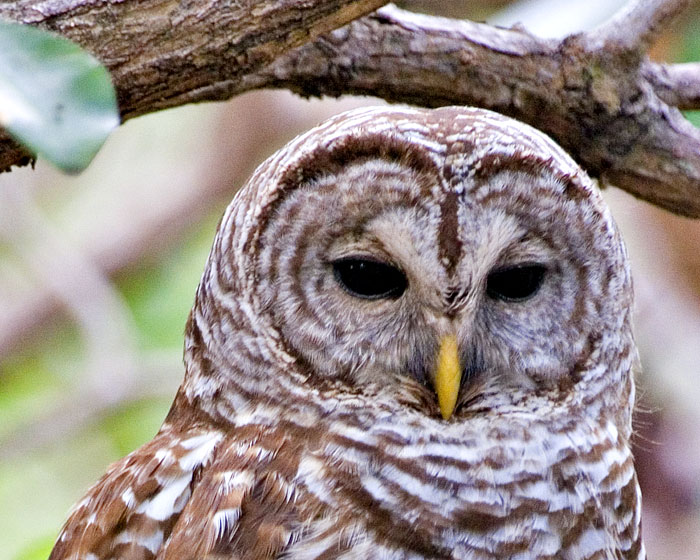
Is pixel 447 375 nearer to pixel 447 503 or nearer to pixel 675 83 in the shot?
pixel 447 503

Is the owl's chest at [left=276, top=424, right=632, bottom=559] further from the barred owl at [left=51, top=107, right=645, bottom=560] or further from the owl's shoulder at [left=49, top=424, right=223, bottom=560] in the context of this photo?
the owl's shoulder at [left=49, top=424, right=223, bottom=560]

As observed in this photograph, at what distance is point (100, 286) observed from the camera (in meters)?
4.45

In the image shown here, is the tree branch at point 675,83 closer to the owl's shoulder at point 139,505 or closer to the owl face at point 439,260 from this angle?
the owl face at point 439,260

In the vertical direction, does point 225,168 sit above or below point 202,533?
below

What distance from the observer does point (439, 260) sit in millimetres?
2186

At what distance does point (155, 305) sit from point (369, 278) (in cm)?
357

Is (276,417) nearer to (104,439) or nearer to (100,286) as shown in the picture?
(100,286)

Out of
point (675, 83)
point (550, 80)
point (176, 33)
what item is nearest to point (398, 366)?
point (176, 33)

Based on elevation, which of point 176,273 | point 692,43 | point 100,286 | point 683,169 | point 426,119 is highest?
point 426,119

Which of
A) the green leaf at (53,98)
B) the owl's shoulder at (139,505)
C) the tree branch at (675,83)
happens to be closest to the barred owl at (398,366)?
the owl's shoulder at (139,505)

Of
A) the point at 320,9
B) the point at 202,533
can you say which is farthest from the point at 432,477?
the point at 320,9

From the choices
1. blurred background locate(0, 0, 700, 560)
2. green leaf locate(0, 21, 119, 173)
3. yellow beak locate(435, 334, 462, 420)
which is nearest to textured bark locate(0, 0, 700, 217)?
yellow beak locate(435, 334, 462, 420)

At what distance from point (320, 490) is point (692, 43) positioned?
2600mm

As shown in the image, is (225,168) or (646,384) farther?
(225,168)
